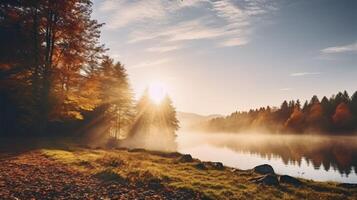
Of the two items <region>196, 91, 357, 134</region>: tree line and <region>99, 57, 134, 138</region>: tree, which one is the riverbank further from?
<region>196, 91, 357, 134</region>: tree line

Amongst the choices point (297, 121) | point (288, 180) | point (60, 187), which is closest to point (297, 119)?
point (297, 121)

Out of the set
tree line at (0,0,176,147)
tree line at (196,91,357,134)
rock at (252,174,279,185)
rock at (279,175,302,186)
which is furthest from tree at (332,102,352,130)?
rock at (252,174,279,185)

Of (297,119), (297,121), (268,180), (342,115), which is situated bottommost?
(268,180)

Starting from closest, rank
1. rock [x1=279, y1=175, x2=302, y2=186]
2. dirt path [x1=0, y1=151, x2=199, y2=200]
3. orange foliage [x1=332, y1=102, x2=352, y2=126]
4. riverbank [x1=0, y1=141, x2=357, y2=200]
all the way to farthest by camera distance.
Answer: dirt path [x1=0, y1=151, x2=199, y2=200] < riverbank [x1=0, y1=141, x2=357, y2=200] < rock [x1=279, y1=175, x2=302, y2=186] < orange foliage [x1=332, y1=102, x2=352, y2=126]

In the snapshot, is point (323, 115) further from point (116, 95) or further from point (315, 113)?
point (116, 95)

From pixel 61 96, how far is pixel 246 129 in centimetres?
17114

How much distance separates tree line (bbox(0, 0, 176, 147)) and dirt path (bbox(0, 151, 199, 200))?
15.4 m

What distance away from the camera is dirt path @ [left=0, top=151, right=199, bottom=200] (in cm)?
1087

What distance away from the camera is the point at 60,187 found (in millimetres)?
11922

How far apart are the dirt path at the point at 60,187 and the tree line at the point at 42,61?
50.6 feet

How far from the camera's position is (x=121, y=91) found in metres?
59.2

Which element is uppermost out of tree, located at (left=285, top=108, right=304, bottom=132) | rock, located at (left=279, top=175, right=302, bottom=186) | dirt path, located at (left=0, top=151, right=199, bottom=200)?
tree, located at (left=285, top=108, right=304, bottom=132)

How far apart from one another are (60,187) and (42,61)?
20.9 m

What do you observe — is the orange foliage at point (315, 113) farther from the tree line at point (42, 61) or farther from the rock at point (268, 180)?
the rock at point (268, 180)
